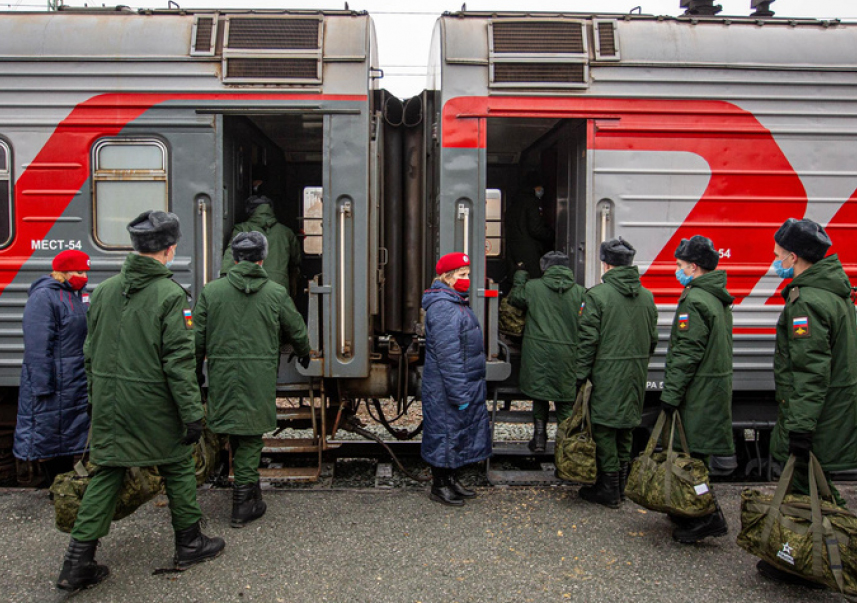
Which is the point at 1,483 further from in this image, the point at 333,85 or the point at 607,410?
the point at 607,410

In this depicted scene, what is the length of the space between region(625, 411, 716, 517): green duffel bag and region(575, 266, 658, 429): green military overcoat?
0.53 m

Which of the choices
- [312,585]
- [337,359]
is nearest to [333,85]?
[337,359]

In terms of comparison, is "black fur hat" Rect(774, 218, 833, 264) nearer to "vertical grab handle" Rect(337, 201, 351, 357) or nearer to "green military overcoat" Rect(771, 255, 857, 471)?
"green military overcoat" Rect(771, 255, 857, 471)

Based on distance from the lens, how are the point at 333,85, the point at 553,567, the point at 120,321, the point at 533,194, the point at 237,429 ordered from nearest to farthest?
the point at 120,321 → the point at 553,567 → the point at 237,429 → the point at 333,85 → the point at 533,194

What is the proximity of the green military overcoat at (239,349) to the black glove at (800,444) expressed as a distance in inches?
123

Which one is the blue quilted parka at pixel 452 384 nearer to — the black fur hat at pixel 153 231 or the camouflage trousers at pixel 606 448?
the camouflage trousers at pixel 606 448

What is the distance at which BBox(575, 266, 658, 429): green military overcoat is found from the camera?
4.62 m

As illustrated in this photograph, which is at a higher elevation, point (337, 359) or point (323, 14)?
point (323, 14)

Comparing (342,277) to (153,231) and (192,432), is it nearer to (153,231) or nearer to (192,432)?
(153,231)

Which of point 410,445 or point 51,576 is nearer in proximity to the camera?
point 51,576

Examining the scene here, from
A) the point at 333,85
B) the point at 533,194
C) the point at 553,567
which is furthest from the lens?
the point at 533,194

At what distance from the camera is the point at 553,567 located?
3.91 m

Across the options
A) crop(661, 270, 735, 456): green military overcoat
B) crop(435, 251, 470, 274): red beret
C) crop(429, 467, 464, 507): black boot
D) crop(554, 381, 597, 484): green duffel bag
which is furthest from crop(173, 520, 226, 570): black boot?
crop(661, 270, 735, 456): green military overcoat

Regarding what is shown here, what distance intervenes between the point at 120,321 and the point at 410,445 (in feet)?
10.3
